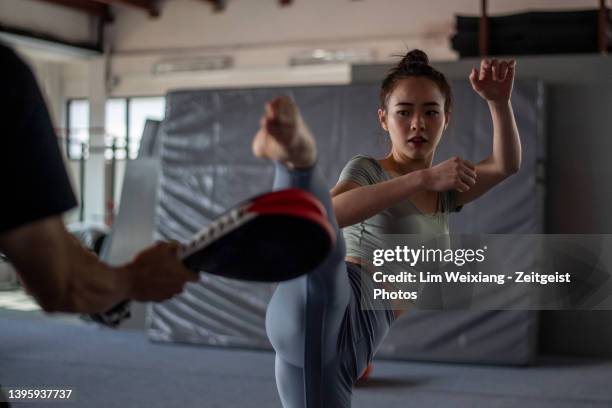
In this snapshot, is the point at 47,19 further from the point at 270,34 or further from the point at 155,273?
the point at 155,273

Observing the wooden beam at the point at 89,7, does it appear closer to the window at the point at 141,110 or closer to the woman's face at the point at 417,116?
the window at the point at 141,110

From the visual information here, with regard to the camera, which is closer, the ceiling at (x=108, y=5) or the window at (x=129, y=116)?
the ceiling at (x=108, y=5)

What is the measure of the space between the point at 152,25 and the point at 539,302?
27.5 feet

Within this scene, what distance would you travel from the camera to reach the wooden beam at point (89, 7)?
32.1 ft

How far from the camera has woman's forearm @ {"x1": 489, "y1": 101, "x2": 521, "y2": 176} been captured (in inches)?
70.6

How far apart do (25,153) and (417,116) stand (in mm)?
1049

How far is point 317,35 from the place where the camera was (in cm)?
916

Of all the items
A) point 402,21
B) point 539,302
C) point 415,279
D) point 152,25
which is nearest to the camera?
point 415,279

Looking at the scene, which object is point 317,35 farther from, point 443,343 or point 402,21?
point 443,343

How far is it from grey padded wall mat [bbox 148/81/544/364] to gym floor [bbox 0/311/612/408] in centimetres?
11

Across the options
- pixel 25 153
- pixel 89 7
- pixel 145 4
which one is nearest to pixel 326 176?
pixel 25 153

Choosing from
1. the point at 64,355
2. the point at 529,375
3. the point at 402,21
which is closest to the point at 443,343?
the point at 529,375

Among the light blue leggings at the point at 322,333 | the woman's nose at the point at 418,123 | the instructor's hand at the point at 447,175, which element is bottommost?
the light blue leggings at the point at 322,333

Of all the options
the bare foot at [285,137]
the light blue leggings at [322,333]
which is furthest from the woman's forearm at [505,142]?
the bare foot at [285,137]
